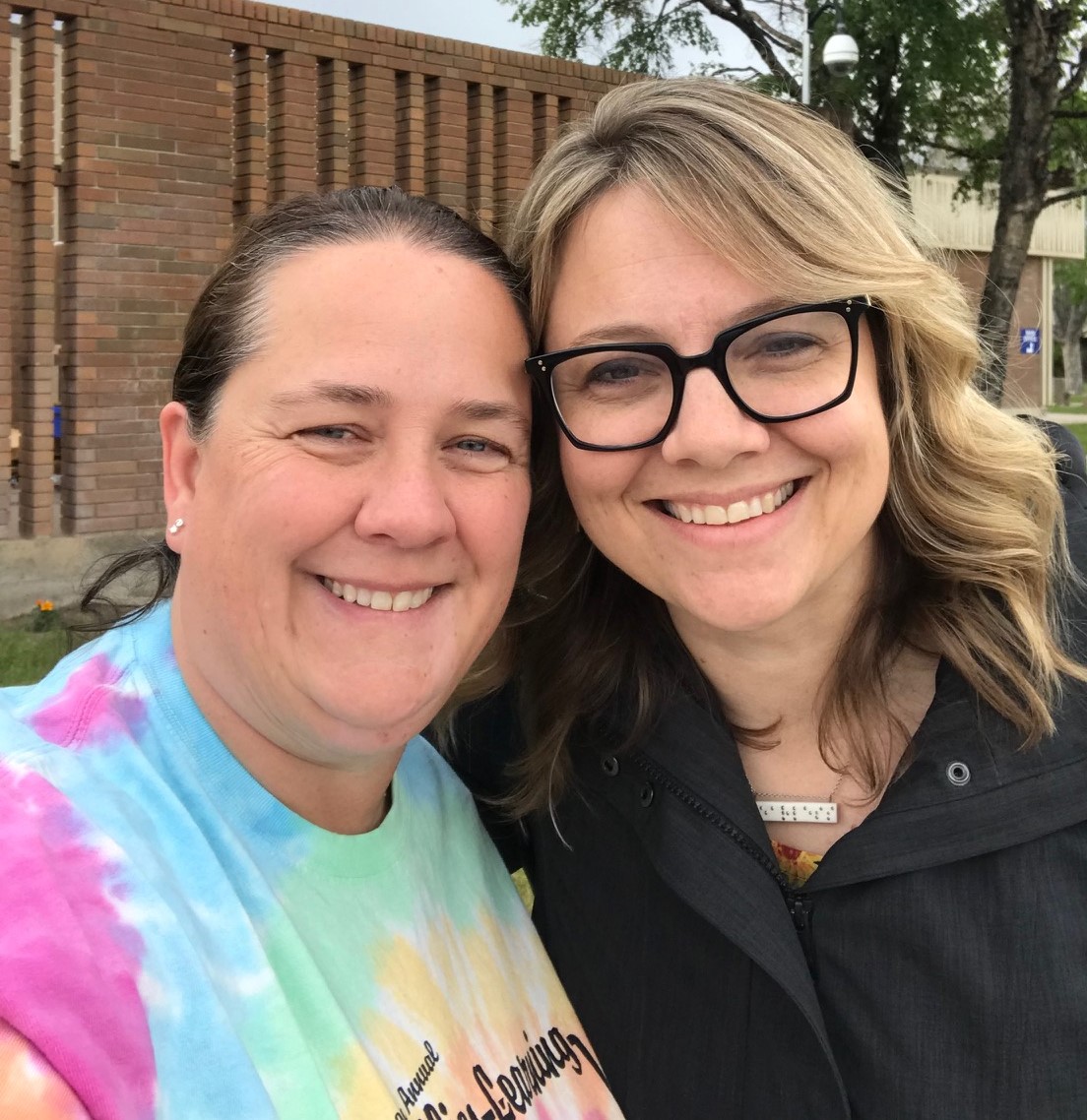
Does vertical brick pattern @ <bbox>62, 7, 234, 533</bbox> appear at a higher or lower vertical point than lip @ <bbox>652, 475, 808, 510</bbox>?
higher

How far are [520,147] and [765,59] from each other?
9.16m

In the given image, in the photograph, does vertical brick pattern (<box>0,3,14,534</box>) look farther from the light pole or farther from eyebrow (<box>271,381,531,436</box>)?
the light pole

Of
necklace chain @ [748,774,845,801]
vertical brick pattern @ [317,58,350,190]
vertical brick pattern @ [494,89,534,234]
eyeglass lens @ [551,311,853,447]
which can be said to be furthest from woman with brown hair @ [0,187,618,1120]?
vertical brick pattern @ [494,89,534,234]

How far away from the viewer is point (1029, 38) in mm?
12750

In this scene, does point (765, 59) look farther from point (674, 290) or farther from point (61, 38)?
point (674, 290)

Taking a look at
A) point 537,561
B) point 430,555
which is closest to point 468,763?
point 537,561

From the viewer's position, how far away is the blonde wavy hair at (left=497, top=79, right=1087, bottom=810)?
184 centimetres

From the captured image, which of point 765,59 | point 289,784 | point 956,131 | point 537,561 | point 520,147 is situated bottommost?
point 289,784

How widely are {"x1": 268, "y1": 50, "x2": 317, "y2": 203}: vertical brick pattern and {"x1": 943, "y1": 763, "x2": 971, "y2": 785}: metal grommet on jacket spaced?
23.4 ft

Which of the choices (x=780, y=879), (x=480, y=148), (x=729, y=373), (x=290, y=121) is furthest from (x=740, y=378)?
(x=480, y=148)

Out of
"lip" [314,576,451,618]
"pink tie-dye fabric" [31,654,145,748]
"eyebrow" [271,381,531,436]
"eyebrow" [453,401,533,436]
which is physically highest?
"eyebrow" [271,381,531,436]

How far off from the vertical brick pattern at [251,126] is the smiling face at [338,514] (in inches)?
265

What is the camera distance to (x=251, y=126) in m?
7.90

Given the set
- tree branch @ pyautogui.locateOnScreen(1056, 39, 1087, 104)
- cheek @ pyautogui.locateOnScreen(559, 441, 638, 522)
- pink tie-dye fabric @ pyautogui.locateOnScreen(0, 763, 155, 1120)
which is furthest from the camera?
tree branch @ pyautogui.locateOnScreen(1056, 39, 1087, 104)
